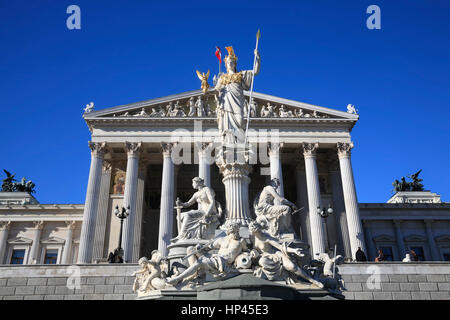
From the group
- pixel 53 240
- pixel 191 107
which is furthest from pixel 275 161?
pixel 53 240

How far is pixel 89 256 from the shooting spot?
31609 mm

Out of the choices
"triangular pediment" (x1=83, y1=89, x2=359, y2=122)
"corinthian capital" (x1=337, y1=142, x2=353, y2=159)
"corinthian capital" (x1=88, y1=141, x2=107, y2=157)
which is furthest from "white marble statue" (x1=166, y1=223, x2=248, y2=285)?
"corinthian capital" (x1=337, y1=142, x2=353, y2=159)

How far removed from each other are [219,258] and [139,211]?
30.5 m

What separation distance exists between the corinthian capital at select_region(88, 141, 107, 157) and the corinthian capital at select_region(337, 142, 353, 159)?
2177 cm

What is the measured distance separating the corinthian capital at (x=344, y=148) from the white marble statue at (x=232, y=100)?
27.0 m

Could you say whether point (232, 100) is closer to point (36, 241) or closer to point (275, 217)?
point (275, 217)

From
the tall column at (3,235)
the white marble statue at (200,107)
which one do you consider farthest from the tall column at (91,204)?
the tall column at (3,235)

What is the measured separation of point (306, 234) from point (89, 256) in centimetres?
1906

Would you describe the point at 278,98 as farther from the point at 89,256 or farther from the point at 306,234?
the point at 89,256

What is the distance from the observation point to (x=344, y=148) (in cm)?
3731

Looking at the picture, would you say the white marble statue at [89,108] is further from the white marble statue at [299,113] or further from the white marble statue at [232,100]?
the white marble statue at [232,100]

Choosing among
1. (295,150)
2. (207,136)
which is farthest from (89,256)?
(295,150)

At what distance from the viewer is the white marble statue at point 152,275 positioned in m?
7.96

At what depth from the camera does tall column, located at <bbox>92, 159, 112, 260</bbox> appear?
3475 centimetres
